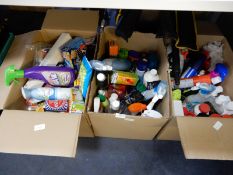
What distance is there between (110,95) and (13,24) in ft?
3.35

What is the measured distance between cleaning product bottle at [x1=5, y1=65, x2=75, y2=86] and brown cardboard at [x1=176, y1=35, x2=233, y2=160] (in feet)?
1.65

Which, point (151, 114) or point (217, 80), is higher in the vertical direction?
point (217, 80)

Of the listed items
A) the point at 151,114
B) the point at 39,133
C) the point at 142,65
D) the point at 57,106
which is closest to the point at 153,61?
the point at 142,65

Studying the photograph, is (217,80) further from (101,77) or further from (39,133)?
(39,133)

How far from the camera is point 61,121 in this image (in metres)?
0.71

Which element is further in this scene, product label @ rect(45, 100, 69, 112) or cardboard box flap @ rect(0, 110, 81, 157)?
product label @ rect(45, 100, 69, 112)

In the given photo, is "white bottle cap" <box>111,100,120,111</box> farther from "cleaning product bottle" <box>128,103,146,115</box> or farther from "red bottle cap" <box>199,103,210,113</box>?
"red bottle cap" <box>199,103,210,113</box>

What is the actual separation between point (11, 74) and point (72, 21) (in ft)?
1.31

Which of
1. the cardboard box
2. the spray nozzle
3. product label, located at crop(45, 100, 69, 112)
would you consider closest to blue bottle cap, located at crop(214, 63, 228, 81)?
the cardboard box

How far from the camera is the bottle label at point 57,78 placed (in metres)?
0.89

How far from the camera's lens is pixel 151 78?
0.91 m

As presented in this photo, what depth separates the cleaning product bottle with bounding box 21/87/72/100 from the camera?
0.89 meters

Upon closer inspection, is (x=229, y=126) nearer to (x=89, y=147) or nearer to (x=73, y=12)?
(x=89, y=147)

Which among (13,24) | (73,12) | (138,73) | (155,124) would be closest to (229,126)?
A: (155,124)
